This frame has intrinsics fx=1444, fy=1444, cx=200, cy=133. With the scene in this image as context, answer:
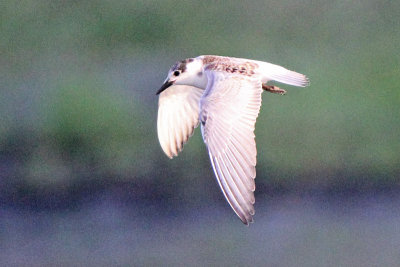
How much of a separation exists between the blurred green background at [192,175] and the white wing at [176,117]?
5.21 ft

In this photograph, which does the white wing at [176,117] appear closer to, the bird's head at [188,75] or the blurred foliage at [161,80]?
the bird's head at [188,75]

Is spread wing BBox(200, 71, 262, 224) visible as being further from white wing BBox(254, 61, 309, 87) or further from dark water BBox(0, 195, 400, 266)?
dark water BBox(0, 195, 400, 266)

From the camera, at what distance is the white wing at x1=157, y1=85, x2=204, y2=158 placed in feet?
21.3

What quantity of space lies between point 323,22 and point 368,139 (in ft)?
4.64

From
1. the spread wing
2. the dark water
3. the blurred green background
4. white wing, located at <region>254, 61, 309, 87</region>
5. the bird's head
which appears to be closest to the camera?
the spread wing

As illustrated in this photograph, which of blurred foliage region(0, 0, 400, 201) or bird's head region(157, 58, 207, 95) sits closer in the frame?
bird's head region(157, 58, 207, 95)

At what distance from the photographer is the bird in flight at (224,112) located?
5660 millimetres

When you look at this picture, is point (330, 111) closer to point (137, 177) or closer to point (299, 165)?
point (299, 165)

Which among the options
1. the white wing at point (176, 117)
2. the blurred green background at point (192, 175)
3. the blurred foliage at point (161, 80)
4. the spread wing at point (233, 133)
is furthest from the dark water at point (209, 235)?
the spread wing at point (233, 133)

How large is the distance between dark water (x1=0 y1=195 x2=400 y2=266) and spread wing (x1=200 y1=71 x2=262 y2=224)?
2.09m

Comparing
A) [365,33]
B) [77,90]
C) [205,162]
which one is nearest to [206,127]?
[205,162]

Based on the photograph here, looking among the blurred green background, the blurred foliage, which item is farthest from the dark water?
the blurred foliage

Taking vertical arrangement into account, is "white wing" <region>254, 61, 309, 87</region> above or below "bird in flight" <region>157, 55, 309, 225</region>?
above

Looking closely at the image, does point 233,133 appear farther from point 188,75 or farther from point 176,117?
point 176,117
